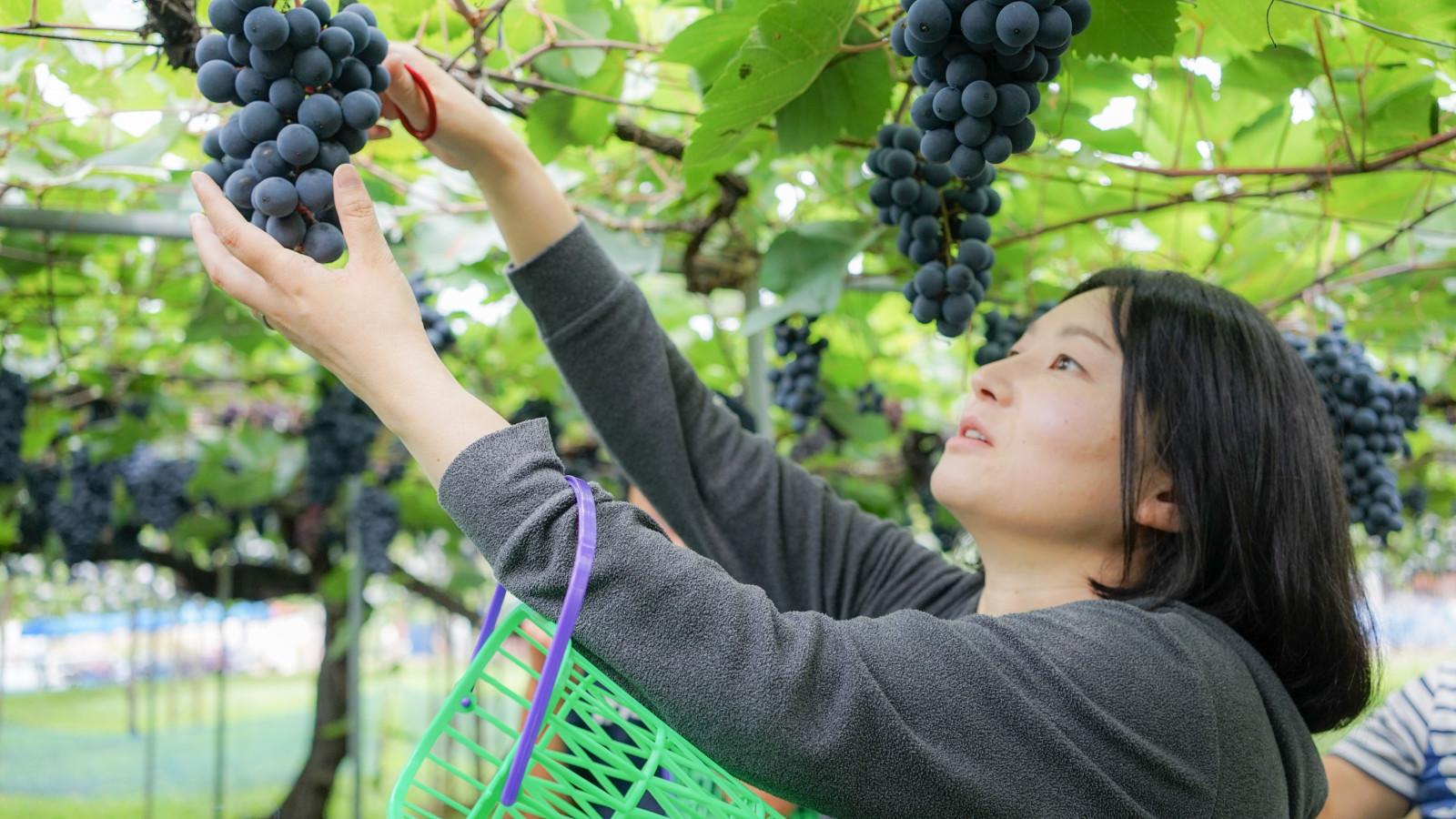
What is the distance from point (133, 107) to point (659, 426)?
1.12m

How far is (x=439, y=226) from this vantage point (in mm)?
2012

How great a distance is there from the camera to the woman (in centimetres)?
85

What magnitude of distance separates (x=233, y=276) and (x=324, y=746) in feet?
15.5

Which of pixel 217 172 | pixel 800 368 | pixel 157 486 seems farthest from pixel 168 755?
pixel 217 172

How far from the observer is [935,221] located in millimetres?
1411

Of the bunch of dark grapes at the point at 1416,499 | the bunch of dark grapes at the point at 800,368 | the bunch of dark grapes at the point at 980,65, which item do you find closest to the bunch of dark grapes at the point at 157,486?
the bunch of dark grapes at the point at 800,368

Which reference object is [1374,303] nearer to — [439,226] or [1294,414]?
[1294,414]

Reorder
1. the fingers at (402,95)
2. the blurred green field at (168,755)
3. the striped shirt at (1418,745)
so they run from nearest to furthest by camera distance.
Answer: the fingers at (402,95) → the striped shirt at (1418,745) → the blurred green field at (168,755)

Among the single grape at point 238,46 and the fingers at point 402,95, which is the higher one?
the single grape at point 238,46

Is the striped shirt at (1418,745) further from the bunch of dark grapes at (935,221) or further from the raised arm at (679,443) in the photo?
the bunch of dark grapes at (935,221)

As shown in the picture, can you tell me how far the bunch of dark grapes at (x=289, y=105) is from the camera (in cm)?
85

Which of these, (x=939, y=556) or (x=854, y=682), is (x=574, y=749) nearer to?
(x=854, y=682)

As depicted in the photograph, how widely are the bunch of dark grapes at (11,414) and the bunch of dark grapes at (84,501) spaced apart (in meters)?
0.85

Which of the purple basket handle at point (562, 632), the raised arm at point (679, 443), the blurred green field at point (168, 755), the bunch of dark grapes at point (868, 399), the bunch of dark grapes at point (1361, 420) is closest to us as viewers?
the purple basket handle at point (562, 632)
